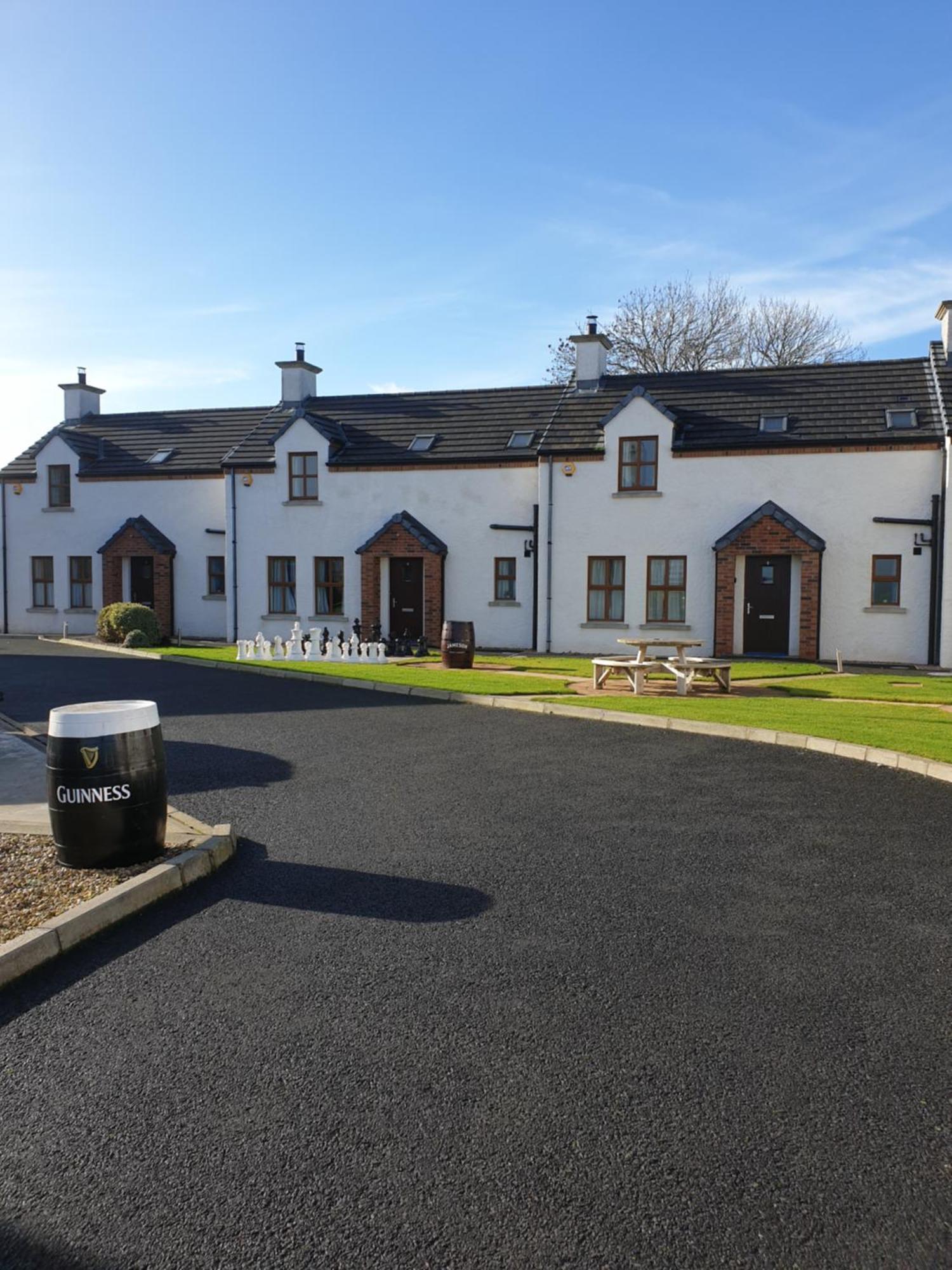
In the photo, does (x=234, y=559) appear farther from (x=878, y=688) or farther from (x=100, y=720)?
(x=100, y=720)

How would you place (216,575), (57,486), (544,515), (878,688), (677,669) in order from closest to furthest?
(878,688) → (677,669) → (544,515) → (216,575) → (57,486)

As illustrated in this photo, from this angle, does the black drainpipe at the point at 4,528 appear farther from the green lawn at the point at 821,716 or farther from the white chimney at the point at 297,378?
the green lawn at the point at 821,716

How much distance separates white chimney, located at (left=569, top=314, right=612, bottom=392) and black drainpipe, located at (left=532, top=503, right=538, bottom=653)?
3964 mm

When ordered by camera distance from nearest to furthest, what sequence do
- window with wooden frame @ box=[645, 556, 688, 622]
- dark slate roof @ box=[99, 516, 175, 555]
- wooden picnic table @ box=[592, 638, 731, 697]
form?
1. wooden picnic table @ box=[592, 638, 731, 697]
2. window with wooden frame @ box=[645, 556, 688, 622]
3. dark slate roof @ box=[99, 516, 175, 555]

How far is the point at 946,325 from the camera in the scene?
74.5 feet

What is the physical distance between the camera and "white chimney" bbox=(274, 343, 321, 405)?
2847 centimetres

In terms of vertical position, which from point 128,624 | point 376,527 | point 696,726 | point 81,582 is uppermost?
point 376,527

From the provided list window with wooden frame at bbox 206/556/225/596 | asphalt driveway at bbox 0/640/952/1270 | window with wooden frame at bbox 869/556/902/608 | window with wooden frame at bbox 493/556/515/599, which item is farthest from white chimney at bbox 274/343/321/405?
asphalt driveway at bbox 0/640/952/1270

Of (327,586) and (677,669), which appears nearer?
(677,669)

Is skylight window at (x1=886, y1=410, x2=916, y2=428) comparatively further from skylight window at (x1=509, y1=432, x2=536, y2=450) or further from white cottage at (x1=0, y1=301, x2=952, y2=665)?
skylight window at (x1=509, y1=432, x2=536, y2=450)

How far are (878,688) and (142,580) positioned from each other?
21.9 meters

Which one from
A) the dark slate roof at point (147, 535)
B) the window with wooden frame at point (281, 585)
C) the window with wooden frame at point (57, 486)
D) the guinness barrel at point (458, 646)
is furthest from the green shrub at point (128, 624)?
the guinness barrel at point (458, 646)

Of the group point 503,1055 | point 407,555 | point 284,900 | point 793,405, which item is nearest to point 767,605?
point 793,405

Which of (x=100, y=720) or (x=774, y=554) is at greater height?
(x=774, y=554)
